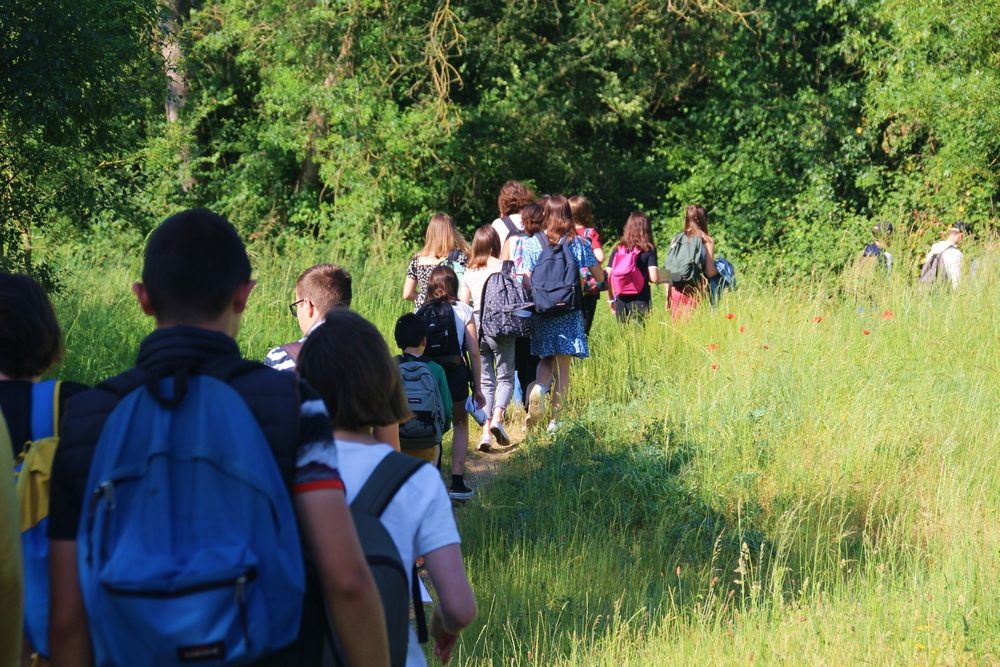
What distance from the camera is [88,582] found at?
200cm

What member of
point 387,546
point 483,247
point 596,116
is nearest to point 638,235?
point 483,247

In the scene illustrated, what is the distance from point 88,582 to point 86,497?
0.14 m

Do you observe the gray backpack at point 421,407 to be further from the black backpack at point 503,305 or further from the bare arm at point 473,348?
the black backpack at point 503,305

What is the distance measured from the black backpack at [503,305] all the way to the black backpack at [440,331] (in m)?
1.44

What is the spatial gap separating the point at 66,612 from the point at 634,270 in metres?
8.97

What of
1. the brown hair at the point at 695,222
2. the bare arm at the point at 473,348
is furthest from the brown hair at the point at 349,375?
the brown hair at the point at 695,222

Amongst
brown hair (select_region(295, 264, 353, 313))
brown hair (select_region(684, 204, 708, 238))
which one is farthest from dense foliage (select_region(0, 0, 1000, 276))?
brown hair (select_region(295, 264, 353, 313))

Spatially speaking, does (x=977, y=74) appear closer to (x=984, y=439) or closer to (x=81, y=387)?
(x=984, y=439)

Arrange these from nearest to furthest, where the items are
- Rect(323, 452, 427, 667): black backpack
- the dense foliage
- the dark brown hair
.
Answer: Rect(323, 452, 427, 667): black backpack, the dark brown hair, the dense foliage

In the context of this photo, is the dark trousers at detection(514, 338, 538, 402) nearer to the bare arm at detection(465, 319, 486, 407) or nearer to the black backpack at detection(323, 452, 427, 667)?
the bare arm at detection(465, 319, 486, 407)

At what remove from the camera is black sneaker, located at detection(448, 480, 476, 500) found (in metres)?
7.43

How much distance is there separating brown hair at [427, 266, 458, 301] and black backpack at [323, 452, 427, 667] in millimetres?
4316

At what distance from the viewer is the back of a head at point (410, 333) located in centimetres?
605

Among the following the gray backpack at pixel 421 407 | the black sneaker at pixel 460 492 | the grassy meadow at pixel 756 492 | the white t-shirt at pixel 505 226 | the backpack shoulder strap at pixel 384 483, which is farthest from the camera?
the white t-shirt at pixel 505 226
